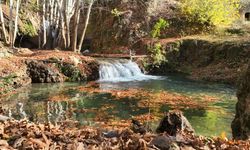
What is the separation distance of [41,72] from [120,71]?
Answer: 13.7 ft

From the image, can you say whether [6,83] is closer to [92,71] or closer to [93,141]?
[92,71]

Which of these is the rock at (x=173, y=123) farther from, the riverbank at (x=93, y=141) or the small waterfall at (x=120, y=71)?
the small waterfall at (x=120, y=71)

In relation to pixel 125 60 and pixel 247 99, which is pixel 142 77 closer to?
pixel 125 60

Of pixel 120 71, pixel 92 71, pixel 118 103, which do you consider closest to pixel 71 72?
pixel 92 71

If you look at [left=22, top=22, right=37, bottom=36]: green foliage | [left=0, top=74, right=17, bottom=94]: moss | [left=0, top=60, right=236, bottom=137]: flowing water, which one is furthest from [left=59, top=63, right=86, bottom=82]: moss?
[left=22, top=22, right=37, bottom=36]: green foliage

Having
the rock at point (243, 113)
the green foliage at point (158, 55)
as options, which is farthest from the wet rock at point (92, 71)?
the rock at point (243, 113)

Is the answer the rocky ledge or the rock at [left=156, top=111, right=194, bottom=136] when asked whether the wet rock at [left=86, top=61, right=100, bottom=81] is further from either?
the rock at [left=156, top=111, right=194, bottom=136]

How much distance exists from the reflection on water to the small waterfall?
252 centimetres

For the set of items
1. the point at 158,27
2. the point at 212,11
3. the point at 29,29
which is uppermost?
the point at 212,11

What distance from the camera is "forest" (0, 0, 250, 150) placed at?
4.27 meters

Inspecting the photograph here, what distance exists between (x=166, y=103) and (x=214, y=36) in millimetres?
12703

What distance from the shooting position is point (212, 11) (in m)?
25.2

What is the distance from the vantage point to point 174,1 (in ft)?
95.2

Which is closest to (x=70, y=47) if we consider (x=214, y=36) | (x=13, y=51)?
(x=13, y=51)
